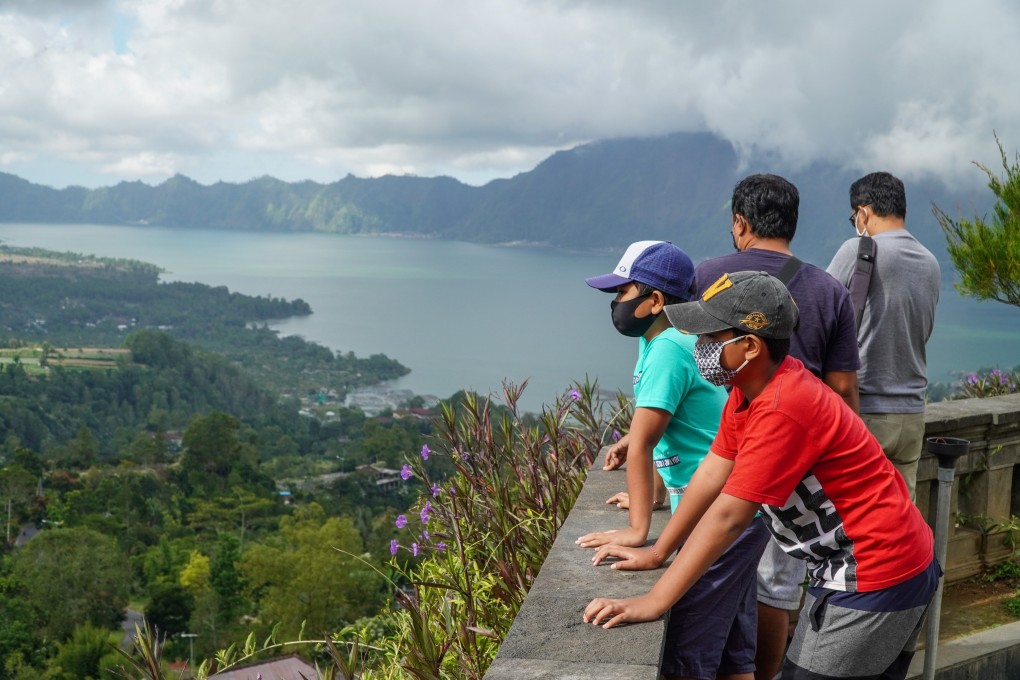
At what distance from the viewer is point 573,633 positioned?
54.1 inches

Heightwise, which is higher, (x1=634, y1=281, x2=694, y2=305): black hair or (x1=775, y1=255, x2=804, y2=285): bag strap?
(x1=775, y1=255, x2=804, y2=285): bag strap

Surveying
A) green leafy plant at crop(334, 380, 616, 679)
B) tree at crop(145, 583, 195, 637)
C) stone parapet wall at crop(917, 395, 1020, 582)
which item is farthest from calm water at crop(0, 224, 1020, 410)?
green leafy plant at crop(334, 380, 616, 679)

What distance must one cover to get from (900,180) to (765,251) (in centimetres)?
65

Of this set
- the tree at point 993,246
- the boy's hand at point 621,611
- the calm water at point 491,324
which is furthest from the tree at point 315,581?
the boy's hand at point 621,611

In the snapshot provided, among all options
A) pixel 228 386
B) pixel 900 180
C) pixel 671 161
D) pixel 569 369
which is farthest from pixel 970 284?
pixel 671 161

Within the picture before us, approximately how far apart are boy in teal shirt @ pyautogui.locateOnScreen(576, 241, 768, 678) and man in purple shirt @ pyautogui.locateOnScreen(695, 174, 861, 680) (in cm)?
30

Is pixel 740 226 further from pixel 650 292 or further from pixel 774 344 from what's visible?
pixel 774 344

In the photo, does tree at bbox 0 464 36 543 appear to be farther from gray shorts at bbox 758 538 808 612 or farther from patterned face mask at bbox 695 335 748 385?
patterned face mask at bbox 695 335 748 385

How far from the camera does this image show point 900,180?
2531 millimetres

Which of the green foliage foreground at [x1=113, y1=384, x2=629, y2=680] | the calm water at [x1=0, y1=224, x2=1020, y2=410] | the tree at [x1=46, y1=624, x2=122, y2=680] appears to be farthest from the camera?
the calm water at [x1=0, y1=224, x2=1020, y2=410]

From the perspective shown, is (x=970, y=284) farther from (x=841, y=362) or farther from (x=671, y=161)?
(x=671, y=161)

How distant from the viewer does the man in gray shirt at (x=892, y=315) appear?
97.3 inches

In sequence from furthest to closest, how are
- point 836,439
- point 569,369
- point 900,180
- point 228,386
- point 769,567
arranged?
1. point 569,369
2. point 228,386
3. point 900,180
4. point 769,567
5. point 836,439

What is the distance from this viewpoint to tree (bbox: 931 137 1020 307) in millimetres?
4680
